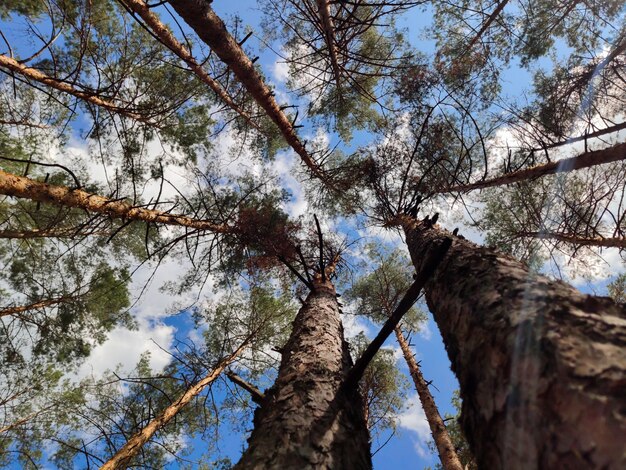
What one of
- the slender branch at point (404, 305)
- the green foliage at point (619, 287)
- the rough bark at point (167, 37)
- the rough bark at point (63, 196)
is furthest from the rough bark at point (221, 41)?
the green foliage at point (619, 287)

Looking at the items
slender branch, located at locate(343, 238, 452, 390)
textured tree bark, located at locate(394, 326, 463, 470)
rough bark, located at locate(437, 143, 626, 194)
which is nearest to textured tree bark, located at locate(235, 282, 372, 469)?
slender branch, located at locate(343, 238, 452, 390)

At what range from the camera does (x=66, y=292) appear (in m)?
7.89

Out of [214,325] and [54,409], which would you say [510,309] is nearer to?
[214,325]

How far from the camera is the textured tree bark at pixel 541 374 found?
70cm

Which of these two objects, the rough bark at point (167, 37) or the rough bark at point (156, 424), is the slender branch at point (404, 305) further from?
the rough bark at point (167, 37)

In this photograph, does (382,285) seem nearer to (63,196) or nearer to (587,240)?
(587,240)

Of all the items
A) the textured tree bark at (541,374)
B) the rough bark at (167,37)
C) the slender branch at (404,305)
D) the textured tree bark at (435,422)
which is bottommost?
the textured tree bark at (541,374)

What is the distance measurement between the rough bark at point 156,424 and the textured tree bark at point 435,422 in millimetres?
3202

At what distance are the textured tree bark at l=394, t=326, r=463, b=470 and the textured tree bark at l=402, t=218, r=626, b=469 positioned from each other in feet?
15.5

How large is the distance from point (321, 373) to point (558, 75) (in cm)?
709

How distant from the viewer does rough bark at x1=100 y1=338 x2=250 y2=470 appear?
4223mm

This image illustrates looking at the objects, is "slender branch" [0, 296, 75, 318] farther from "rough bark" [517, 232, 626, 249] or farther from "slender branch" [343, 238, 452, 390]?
"rough bark" [517, 232, 626, 249]

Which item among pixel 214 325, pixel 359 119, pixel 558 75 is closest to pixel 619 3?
pixel 558 75

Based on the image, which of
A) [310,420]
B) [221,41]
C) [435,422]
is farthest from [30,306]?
[310,420]
